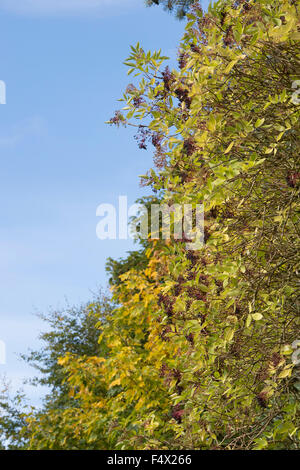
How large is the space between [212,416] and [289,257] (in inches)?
56.0

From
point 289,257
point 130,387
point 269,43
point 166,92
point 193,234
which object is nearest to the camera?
point 269,43

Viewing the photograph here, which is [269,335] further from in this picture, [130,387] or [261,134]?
[130,387]

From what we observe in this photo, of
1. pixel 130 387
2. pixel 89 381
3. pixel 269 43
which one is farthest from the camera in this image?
pixel 89 381

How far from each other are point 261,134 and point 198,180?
0.66 m

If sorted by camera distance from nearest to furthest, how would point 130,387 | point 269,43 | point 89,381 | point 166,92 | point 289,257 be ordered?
point 269,43 → point 289,257 → point 166,92 → point 130,387 → point 89,381

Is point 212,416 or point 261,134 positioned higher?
point 261,134

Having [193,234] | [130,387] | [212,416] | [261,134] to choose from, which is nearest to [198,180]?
[193,234]

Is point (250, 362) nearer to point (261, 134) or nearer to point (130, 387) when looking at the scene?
A: point (261, 134)

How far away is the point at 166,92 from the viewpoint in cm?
421

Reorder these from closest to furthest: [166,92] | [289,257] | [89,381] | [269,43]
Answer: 1. [269,43]
2. [289,257]
3. [166,92]
4. [89,381]

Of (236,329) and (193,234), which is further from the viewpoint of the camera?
(193,234)

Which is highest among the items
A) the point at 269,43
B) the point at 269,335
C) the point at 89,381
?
the point at 269,43

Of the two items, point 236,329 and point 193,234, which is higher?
point 193,234
